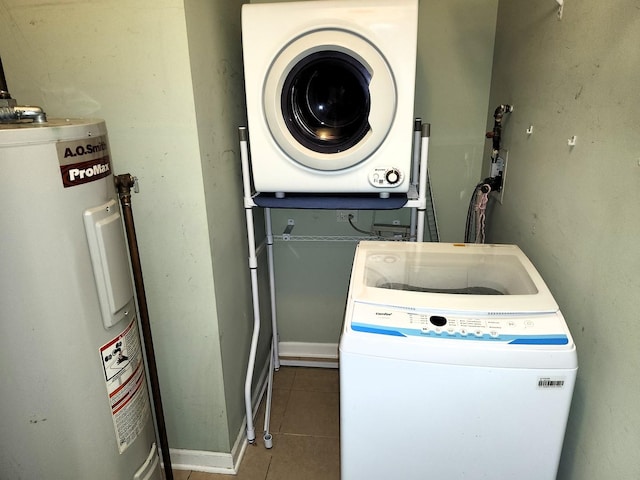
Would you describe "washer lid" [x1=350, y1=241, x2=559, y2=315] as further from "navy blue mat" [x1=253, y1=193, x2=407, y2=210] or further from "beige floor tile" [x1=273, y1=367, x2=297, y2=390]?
"beige floor tile" [x1=273, y1=367, x2=297, y2=390]

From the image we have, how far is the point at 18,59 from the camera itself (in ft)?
4.57

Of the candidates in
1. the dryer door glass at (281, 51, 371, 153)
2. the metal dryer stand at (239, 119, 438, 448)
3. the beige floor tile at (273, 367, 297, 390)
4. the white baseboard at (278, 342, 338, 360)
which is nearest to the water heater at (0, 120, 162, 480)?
the metal dryer stand at (239, 119, 438, 448)

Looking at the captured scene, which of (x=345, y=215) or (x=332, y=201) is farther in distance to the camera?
(x=345, y=215)

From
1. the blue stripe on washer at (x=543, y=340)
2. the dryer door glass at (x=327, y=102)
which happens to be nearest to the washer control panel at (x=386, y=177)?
the dryer door glass at (x=327, y=102)

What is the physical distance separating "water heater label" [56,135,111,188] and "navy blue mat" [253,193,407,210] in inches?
25.2

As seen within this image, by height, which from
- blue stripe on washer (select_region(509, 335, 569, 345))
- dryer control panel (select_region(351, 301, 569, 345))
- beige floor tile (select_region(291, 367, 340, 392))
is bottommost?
beige floor tile (select_region(291, 367, 340, 392))

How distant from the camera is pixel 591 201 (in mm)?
1074

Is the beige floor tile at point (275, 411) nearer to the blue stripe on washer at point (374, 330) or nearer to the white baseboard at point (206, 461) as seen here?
the white baseboard at point (206, 461)

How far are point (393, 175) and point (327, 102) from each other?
1.26 feet

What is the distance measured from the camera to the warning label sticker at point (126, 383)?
46.5 inches

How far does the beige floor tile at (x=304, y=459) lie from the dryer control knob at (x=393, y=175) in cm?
123

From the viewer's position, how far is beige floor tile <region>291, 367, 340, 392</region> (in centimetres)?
232

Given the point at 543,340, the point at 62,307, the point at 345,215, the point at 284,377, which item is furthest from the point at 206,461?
the point at 543,340

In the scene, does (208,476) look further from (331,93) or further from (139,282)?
(331,93)
